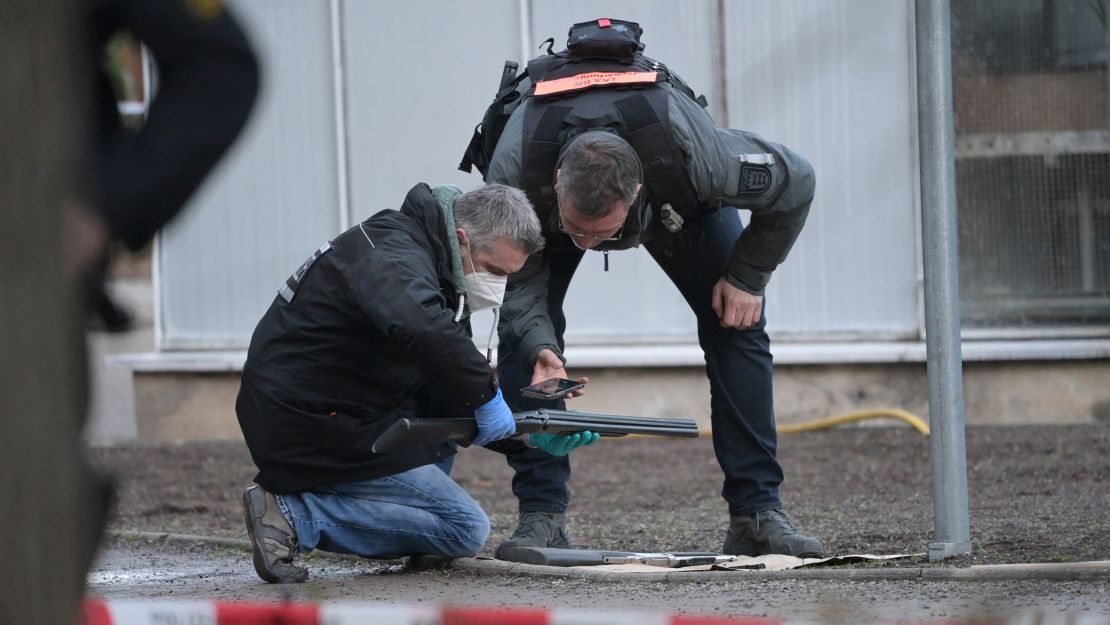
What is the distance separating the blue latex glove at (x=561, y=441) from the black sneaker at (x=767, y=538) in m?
0.58

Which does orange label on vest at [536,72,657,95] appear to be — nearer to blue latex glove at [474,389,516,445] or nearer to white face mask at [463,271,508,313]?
white face mask at [463,271,508,313]

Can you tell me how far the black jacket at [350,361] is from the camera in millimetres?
3779

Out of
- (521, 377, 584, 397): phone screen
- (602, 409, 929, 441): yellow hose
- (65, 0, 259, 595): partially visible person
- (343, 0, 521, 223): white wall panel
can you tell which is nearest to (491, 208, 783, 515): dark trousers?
(521, 377, 584, 397): phone screen

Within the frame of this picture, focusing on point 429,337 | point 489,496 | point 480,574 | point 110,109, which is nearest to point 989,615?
point 110,109

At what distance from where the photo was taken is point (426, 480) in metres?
4.16

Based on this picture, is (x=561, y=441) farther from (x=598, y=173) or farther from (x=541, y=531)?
(x=598, y=173)

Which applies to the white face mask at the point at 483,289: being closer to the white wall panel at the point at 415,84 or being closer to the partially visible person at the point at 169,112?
the partially visible person at the point at 169,112

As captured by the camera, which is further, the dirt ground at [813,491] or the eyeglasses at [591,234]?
the dirt ground at [813,491]

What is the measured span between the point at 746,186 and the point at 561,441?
928 mm

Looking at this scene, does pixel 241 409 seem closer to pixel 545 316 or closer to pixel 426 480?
pixel 426 480

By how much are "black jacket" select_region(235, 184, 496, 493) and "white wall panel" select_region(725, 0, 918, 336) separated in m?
4.79

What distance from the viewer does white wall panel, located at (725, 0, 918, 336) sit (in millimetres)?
8367

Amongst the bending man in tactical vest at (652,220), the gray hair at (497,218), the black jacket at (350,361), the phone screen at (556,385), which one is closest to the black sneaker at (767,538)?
the bending man in tactical vest at (652,220)

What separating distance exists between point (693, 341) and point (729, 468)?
4.21 meters
